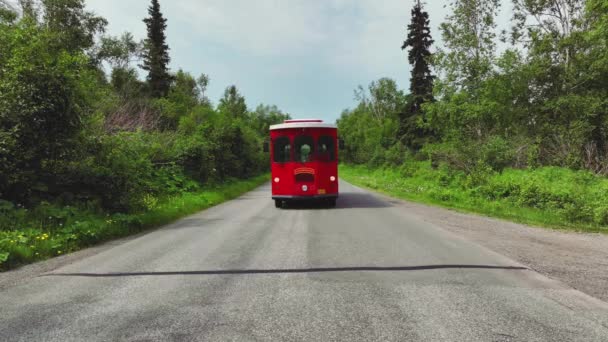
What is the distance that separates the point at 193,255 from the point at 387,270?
3330mm

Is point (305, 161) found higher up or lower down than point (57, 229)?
higher up

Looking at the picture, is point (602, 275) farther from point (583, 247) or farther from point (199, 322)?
point (199, 322)

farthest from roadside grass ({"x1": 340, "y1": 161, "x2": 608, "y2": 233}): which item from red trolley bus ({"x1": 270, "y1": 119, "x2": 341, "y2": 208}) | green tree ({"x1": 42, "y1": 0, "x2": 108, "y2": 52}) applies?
green tree ({"x1": 42, "y1": 0, "x2": 108, "y2": 52})

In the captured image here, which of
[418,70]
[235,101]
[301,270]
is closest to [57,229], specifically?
[301,270]

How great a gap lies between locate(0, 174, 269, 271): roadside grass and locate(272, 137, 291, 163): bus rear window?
16.6ft

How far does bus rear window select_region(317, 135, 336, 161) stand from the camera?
15127 millimetres

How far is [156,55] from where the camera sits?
4706 centimetres

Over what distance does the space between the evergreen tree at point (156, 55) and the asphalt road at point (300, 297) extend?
4437cm

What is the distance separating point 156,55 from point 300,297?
49.2 meters

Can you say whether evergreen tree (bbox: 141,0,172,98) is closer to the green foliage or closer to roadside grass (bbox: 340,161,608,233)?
the green foliage

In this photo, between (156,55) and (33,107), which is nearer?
(33,107)

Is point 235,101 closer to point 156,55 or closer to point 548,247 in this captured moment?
point 156,55

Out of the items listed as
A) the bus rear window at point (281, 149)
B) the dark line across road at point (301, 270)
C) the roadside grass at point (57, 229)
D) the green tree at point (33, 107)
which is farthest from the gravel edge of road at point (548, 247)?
the green tree at point (33, 107)

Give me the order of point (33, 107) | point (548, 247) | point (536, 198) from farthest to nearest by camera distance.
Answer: point (536, 198) → point (33, 107) → point (548, 247)
